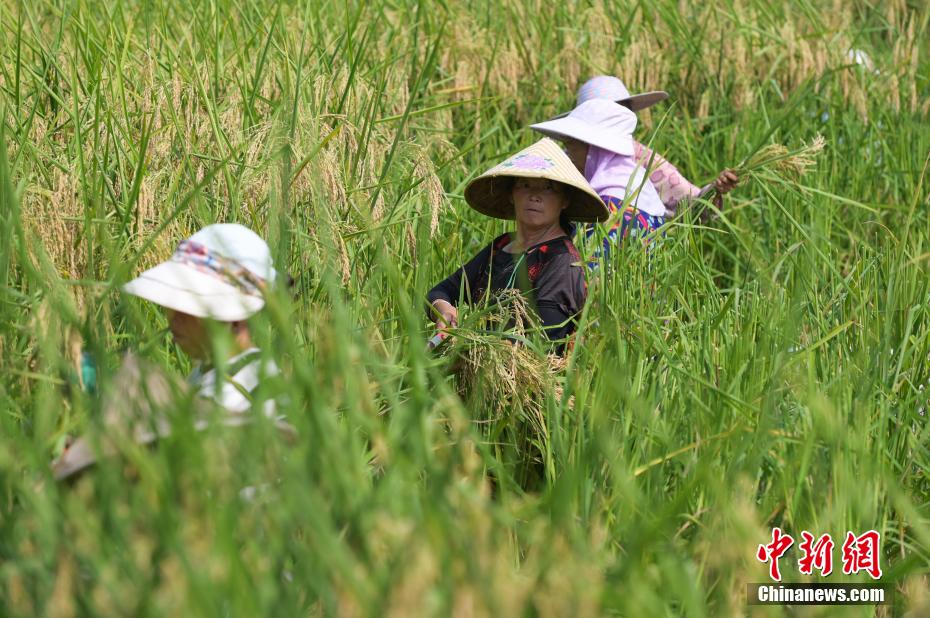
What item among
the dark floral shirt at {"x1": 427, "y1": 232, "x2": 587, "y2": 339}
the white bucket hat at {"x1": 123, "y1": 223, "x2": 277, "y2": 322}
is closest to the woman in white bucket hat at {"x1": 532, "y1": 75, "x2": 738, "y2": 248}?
the dark floral shirt at {"x1": 427, "y1": 232, "x2": 587, "y2": 339}

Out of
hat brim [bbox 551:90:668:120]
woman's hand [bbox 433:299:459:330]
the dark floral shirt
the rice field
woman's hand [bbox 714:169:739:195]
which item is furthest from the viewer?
hat brim [bbox 551:90:668:120]

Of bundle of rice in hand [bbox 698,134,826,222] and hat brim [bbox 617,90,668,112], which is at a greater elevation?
hat brim [bbox 617,90,668,112]

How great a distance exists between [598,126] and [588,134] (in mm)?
86

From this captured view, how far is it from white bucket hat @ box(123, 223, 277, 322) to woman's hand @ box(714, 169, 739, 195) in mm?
2029

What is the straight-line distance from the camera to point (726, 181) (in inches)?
161

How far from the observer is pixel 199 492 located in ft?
5.64

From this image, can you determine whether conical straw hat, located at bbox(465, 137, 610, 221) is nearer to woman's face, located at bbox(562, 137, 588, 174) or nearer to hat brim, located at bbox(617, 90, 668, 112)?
woman's face, located at bbox(562, 137, 588, 174)

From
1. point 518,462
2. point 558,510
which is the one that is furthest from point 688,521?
point 558,510

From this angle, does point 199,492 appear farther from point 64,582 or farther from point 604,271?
point 604,271

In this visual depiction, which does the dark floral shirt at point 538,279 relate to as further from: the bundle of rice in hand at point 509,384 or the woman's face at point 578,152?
the woman's face at point 578,152

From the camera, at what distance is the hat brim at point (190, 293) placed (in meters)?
2.33

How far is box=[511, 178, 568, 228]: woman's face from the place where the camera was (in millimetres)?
3641

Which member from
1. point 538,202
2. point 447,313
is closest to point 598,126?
point 538,202

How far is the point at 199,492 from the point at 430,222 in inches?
72.3
